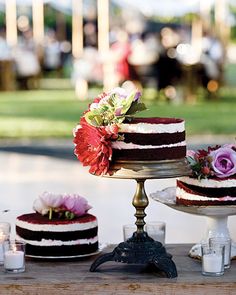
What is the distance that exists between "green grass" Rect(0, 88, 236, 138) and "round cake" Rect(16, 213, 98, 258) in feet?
36.9

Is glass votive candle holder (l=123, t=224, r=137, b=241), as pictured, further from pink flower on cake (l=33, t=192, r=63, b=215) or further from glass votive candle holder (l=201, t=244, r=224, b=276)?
glass votive candle holder (l=201, t=244, r=224, b=276)

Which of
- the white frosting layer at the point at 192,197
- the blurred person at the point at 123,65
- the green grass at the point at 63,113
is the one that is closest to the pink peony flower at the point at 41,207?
the white frosting layer at the point at 192,197

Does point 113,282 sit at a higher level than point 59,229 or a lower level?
lower

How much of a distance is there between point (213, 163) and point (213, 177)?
6cm

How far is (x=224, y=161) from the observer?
542 centimetres

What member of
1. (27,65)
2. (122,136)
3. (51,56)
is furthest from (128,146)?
(51,56)

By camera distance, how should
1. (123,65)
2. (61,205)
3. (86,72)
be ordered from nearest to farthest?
(61,205), (123,65), (86,72)

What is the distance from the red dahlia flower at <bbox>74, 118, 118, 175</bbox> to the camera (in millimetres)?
4973

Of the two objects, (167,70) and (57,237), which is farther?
(167,70)

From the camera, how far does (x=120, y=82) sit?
25.5 meters

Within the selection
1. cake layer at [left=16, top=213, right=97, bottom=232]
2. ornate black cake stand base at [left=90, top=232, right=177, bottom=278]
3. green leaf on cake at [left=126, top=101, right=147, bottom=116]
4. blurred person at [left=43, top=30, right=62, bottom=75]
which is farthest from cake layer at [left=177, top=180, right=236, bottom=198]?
blurred person at [left=43, top=30, right=62, bottom=75]

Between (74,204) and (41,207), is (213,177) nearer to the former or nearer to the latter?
(74,204)

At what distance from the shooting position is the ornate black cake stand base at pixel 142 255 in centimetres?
501

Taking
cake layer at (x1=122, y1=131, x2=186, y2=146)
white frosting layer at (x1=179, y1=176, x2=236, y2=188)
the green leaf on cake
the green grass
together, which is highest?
the green leaf on cake
